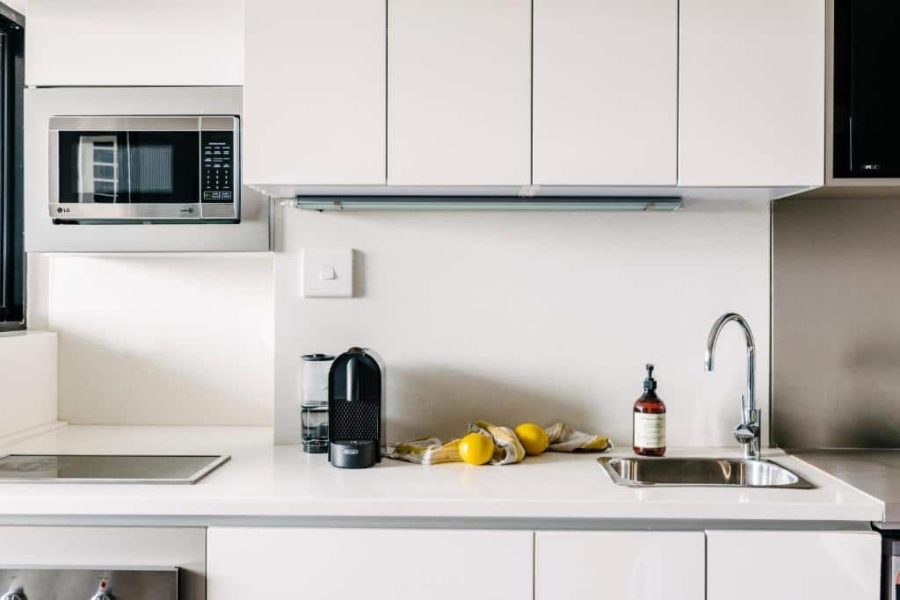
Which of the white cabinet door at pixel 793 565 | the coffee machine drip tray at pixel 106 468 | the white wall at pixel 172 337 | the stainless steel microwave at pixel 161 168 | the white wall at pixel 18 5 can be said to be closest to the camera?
the white cabinet door at pixel 793 565

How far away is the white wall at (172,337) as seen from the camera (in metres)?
2.32

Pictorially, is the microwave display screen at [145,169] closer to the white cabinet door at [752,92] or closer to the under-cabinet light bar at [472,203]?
the under-cabinet light bar at [472,203]

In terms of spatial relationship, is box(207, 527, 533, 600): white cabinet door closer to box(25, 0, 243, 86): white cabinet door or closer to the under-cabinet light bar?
the under-cabinet light bar

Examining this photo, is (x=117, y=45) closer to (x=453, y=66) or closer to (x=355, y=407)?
(x=453, y=66)

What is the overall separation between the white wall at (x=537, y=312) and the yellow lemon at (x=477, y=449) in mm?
294

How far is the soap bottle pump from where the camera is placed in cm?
194

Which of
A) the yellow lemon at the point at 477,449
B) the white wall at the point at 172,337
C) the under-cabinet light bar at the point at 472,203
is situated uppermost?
the under-cabinet light bar at the point at 472,203

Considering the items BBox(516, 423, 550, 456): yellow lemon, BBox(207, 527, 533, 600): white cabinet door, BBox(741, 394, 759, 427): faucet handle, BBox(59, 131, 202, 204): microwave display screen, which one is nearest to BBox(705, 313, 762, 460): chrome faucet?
BBox(741, 394, 759, 427): faucet handle

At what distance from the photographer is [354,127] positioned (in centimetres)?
180

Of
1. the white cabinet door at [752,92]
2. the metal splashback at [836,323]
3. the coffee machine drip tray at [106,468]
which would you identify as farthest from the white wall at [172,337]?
the metal splashback at [836,323]

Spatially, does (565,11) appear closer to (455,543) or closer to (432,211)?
(432,211)

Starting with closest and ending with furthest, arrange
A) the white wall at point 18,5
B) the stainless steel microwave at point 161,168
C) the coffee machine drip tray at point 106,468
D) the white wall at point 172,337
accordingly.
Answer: the coffee machine drip tray at point 106,468
the stainless steel microwave at point 161,168
the white wall at point 18,5
the white wall at point 172,337

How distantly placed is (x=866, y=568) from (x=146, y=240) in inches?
70.7

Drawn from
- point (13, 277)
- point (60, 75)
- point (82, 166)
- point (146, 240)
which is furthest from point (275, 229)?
point (13, 277)
